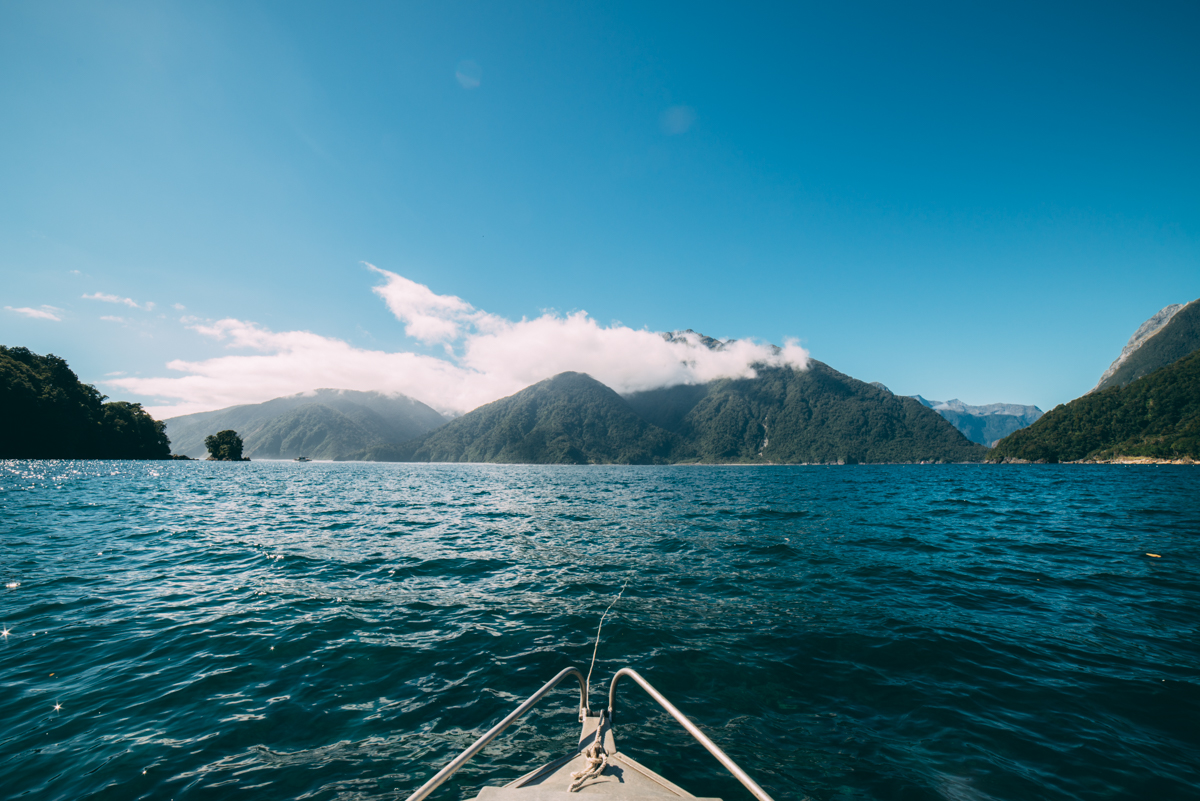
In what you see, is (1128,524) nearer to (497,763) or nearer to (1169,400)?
(497,763)

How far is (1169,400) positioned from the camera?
144 metres

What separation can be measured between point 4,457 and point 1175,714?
583ft

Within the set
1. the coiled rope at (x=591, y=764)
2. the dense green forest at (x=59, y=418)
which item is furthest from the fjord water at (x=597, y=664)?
the dense green forest at (x=59, y=418)

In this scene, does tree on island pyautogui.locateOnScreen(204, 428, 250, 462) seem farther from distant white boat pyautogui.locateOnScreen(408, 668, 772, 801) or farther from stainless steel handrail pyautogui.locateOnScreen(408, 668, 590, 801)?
distant white boat pyautogui.locateOnScreen(408, 668, 772, 801)

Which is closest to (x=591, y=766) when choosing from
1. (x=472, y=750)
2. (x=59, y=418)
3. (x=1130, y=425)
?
(x=472, y=750)

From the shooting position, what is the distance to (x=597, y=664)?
964 centimetres

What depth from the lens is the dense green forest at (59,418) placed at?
96375 mm

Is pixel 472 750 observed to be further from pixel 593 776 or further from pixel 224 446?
pixel 224 446

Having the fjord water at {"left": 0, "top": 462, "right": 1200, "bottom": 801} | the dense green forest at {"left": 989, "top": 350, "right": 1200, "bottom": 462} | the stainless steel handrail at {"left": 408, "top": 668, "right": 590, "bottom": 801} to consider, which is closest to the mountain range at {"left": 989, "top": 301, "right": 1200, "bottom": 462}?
the dense green forest at {"left": 989, "top": 350, "right": 1200, "bottom": 462}

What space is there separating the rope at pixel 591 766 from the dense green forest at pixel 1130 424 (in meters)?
197

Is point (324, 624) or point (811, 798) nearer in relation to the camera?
point (811, 798)

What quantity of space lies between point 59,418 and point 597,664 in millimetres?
165934

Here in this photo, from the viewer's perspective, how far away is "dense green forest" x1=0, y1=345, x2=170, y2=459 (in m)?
96.4

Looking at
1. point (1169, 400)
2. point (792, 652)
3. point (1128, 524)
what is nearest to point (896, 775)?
point (792, 652)
